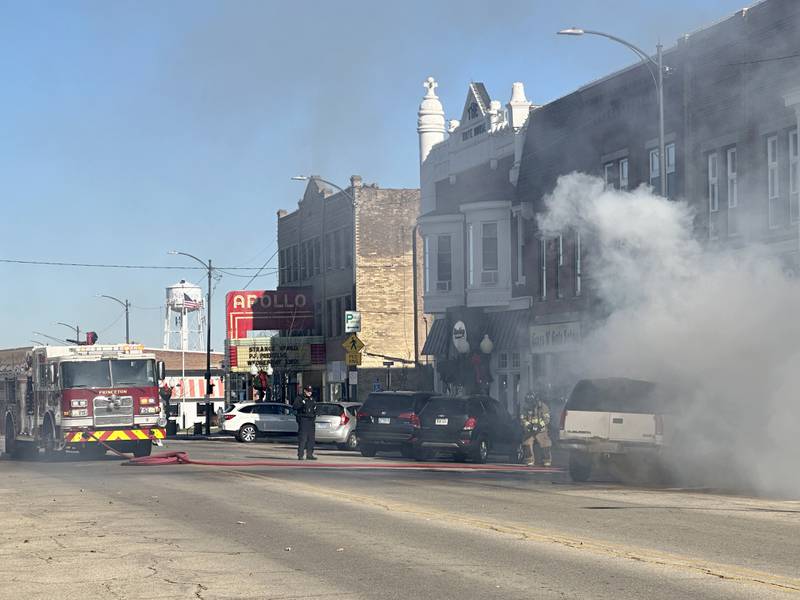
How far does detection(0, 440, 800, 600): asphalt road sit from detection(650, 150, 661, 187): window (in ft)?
48.6

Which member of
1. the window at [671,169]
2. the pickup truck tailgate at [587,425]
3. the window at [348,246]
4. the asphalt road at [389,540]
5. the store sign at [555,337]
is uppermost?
the window at [348,246]

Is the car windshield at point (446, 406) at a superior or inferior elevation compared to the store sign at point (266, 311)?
inferior

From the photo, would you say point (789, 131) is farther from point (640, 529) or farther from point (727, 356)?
point (640, 529)

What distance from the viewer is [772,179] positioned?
1230 inches

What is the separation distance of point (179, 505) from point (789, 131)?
17984 millimetres

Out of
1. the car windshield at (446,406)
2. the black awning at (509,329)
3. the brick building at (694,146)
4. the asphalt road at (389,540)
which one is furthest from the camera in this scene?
the black awning at (509,329)

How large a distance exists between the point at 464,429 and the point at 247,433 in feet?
60.6

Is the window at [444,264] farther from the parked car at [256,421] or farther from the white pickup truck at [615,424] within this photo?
the white pickup truck at [615,424]

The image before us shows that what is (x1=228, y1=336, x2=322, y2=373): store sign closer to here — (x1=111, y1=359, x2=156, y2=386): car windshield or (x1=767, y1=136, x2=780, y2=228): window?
(x1=111, y1=359, x2=156, y2=386): car windshield

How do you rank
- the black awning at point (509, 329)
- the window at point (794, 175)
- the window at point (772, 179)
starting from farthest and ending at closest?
the black awning at point (509, 329), the window at point (772, 179), the window at point (794, 175)

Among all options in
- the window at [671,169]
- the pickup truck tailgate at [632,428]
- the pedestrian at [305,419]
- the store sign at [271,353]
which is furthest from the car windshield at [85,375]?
the store sign at [271,353]

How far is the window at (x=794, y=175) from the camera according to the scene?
97.6ft

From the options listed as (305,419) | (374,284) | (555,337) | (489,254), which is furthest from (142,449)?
(374,284)

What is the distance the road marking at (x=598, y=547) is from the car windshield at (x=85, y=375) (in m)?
12.7
